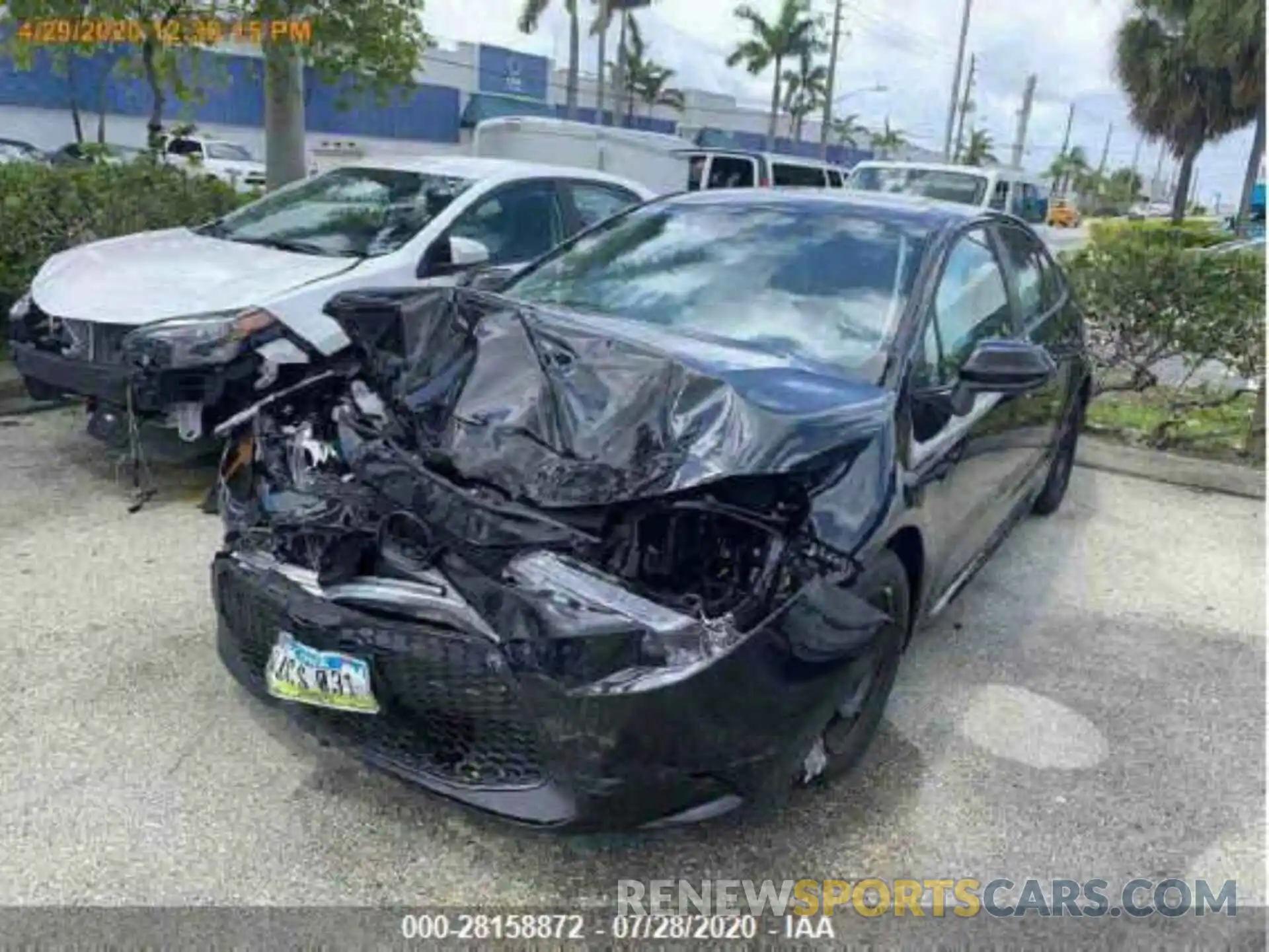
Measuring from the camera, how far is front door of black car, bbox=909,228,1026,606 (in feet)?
10.2

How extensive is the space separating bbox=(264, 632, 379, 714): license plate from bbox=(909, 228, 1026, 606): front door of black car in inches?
61.3

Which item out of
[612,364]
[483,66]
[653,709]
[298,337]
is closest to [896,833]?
[653,709]

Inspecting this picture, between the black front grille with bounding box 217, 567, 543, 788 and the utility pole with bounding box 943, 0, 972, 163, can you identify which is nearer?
the black front grille with bounding box 217, 567, 543, 788

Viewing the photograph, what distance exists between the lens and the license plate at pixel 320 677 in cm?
237

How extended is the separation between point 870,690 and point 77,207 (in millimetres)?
6219

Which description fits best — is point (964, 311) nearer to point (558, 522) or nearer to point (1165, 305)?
point (558, 522)

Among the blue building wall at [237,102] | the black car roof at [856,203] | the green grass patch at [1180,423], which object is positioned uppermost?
the blue building wall at [237,102]

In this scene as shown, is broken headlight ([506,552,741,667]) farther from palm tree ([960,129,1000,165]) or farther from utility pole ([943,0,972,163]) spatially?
palm tree ([960,129,1000,165])

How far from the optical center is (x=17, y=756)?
110 inches

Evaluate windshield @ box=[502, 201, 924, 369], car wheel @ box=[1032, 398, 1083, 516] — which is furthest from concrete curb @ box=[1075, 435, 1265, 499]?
windshield @ box=[502, 201, 924, 369]

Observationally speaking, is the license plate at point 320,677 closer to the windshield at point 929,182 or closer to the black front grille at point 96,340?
the black front grille at point 96,340

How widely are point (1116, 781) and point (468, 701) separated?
200 centimetres

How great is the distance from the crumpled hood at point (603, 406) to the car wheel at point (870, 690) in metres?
0.40

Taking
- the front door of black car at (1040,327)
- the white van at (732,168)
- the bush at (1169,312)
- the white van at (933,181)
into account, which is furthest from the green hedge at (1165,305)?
the white van at (732,168)
